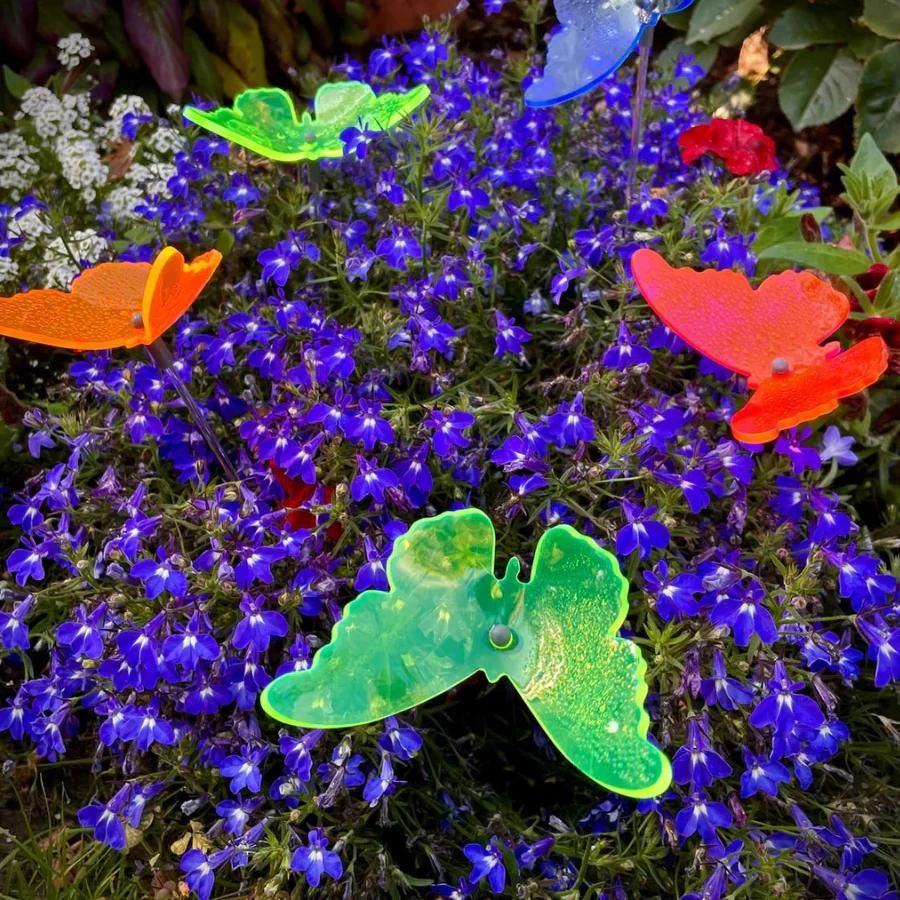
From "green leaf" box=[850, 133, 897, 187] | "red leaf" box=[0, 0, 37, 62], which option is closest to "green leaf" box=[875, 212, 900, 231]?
"green leaf" box=[850, 133, 897, 187]

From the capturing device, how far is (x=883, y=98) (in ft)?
8.73

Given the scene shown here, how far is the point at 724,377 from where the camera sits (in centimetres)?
175

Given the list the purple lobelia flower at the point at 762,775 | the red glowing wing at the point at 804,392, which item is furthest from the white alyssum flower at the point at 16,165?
the purple lobelia flower at the point at 762,775

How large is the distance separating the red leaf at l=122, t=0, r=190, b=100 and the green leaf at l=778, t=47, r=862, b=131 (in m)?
1.79

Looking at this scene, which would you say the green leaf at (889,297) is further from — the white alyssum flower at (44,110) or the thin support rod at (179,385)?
the white alyssum flower at (44,110)

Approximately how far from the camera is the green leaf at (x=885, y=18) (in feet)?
8.57

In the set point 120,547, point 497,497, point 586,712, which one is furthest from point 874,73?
point 120,547

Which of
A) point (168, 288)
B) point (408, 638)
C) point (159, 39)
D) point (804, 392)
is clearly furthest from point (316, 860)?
point (159, 39)

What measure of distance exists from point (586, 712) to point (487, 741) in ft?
1.64

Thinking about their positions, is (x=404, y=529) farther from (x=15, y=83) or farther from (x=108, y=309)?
(x=15, y=83)

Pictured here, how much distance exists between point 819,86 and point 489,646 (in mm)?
2236

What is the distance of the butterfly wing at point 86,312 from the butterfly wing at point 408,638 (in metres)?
0.50

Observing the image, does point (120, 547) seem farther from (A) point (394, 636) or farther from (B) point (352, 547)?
(A) point (394, 636)

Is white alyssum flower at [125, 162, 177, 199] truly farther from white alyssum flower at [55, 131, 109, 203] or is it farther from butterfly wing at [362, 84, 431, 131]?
butterfly wing at [362, 84, 431, 131]
